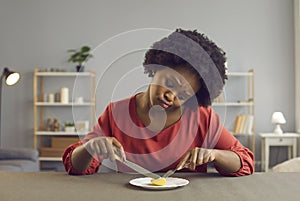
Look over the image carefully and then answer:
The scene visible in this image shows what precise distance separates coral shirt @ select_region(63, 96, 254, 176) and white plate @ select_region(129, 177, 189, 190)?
17cm

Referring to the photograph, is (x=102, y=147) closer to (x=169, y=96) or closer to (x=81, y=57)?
(x=169, y=96)

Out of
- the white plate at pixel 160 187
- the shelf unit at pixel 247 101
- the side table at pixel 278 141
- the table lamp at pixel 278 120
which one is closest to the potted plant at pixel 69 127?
the shelf unit at pixel 247 101

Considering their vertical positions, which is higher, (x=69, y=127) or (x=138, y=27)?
(x=138, y=27)

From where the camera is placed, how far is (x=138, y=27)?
589 centimetres

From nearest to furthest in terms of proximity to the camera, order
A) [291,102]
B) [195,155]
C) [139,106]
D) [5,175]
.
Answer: [195,155], [5,175], [139,106], [291,102]

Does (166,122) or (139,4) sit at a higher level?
(139,4)

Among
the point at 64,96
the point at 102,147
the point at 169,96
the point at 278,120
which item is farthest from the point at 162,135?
the point at 64,96

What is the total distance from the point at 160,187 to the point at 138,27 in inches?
183

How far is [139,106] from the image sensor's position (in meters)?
1.75

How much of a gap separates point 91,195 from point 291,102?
16.2 feet

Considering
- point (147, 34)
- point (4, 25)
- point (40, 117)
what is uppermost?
point (4, 25)

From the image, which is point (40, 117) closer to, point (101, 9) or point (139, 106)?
point (101, 9)

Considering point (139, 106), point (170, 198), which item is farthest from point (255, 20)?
point (170, 198)

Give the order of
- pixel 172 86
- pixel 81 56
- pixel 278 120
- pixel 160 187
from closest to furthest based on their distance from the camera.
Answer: pixel 160 187 → pixel 172 86 → pixel 278 120 → pixel 81 56
